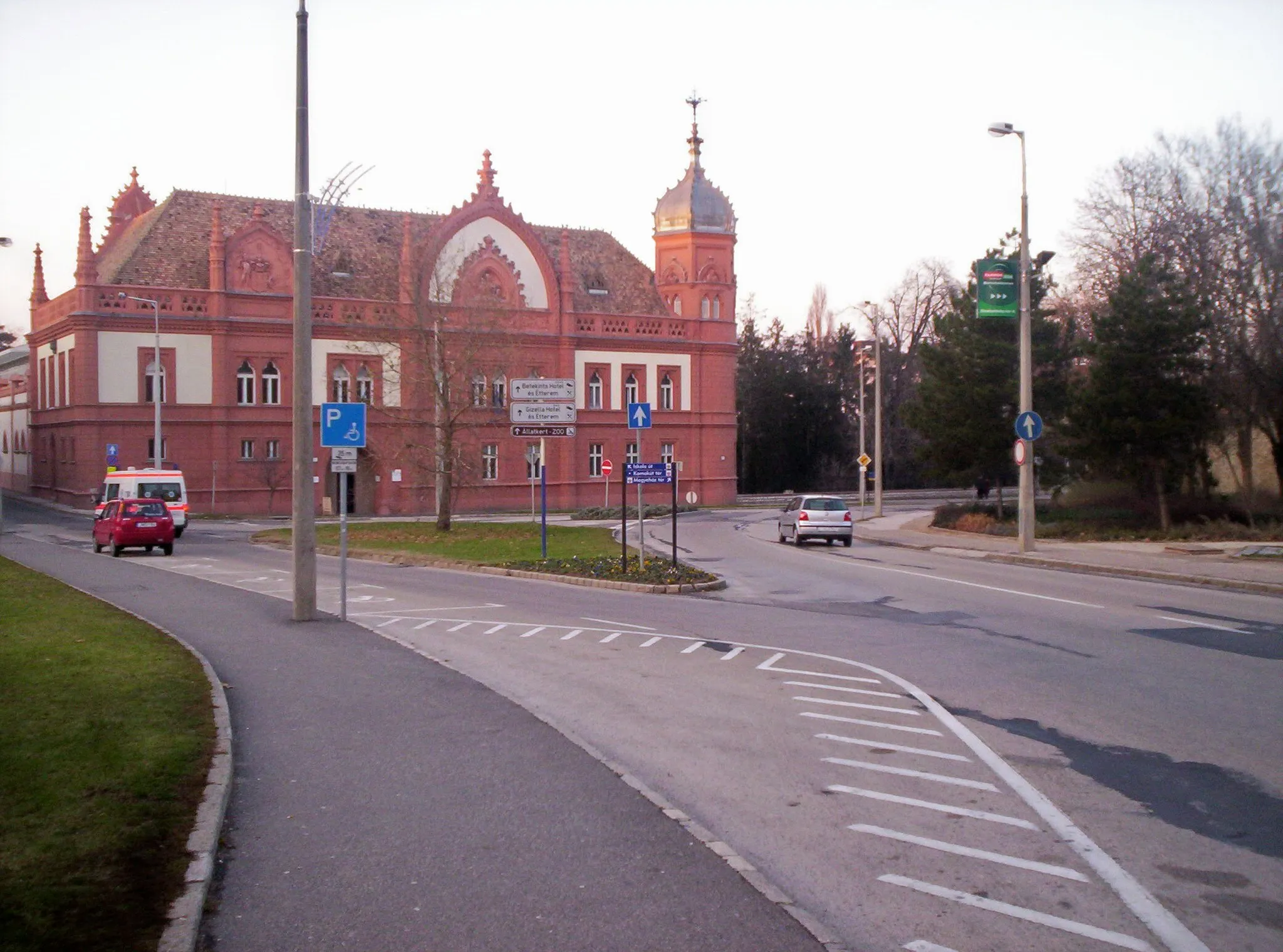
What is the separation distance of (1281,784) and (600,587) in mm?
15751

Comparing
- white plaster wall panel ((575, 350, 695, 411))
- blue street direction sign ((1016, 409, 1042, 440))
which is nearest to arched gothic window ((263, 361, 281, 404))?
white plaster wall panel ((575, 350, 695, 411))

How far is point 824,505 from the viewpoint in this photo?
3566 centimetres

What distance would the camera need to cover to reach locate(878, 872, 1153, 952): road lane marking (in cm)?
529

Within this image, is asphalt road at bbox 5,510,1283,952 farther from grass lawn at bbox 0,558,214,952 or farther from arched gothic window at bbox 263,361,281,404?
arched gothic window at bbox 263,361,281,404

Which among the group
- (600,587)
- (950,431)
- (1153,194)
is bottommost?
(600,587)

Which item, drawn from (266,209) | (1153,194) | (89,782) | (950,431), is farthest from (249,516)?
(89,782)

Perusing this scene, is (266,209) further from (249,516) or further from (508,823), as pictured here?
(508,823)

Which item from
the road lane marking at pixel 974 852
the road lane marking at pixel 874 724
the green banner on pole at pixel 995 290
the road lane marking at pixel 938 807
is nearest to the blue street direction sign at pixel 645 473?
the green banner on pole at pixel 995 290

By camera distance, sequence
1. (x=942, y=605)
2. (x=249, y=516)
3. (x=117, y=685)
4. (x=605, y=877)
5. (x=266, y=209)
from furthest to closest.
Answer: (x=266, y=209) → (x=249, y=516) → (x=942, y=605) → (x=117, y=685) → (x=605, y=877)

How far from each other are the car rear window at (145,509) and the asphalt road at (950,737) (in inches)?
546

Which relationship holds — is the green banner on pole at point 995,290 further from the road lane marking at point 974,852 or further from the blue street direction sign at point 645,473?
the road lane marking at point 974,852

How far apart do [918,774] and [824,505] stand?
27.7 metres

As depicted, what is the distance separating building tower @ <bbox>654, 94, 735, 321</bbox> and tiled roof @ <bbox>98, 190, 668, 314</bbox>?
1861 millimetres

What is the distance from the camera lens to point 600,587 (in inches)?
898
